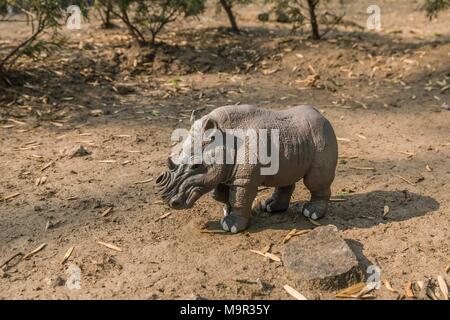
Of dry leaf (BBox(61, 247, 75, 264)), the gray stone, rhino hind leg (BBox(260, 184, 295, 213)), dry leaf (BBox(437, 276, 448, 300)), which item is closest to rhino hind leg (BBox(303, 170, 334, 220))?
rhino hind leg (BBox(260, 184, 295, 213))

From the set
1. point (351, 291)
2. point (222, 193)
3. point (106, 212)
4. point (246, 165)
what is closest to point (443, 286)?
point (351, 291)

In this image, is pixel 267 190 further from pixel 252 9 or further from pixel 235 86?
pixel 252 9

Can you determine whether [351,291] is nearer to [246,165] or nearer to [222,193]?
[246,165]

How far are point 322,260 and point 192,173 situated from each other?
111 cm

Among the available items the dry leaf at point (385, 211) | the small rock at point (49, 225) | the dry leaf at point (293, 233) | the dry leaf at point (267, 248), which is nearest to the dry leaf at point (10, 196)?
the small rock at point (49, 225)

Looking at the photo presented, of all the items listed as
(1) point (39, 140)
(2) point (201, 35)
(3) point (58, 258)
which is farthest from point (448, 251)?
(2) point (201, 35)

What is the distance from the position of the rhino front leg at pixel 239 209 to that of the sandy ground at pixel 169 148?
9 cm

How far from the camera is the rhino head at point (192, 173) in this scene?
381 centimetres

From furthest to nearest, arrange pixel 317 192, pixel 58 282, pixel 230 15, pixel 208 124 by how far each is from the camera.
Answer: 1. pixel 230 15
2. pixel 317 192
3. pixel 208 124
4. pixel 58 282

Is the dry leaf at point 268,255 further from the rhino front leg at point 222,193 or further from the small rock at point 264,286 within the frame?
the rhino front leg at point 222,193

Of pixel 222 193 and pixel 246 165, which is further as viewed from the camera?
pixel 222 193

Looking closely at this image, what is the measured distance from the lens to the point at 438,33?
34.0 feet

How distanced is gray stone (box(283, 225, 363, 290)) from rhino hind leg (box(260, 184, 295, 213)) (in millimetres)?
550

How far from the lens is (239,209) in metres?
4.04
